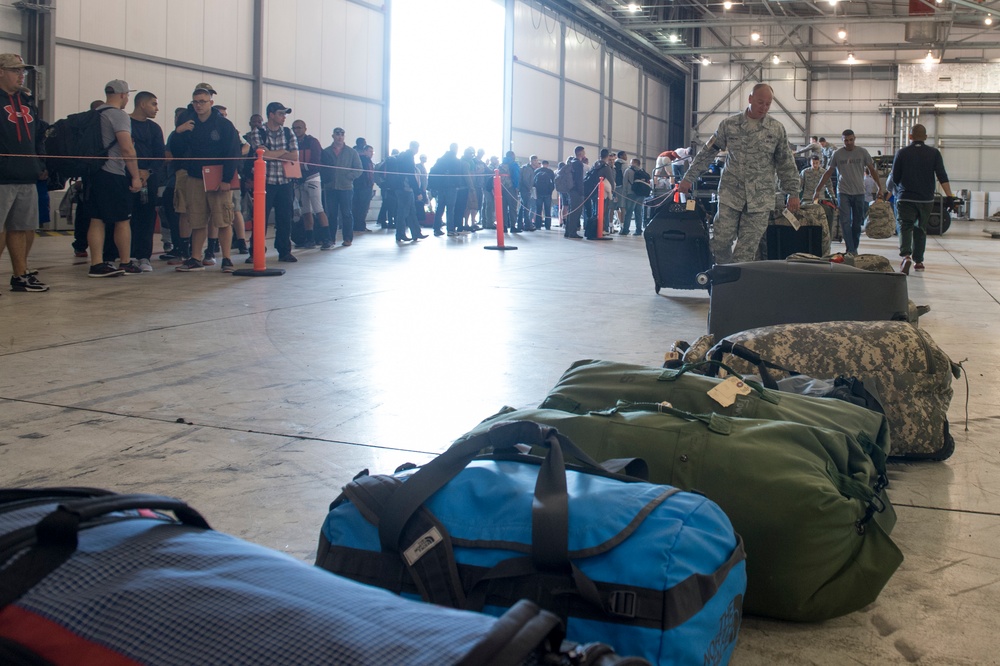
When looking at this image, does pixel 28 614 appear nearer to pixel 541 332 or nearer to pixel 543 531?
pixel 543 531

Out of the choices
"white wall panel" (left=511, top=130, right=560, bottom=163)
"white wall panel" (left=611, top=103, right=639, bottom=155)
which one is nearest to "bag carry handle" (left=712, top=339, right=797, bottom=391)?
"white wall panel" (left=511, top=130, right=560, bottom=163)

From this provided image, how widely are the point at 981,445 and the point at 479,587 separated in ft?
7.56

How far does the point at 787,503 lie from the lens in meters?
1.87

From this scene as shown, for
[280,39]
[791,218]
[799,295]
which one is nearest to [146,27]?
[280,39]

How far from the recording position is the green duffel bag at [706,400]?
2338 mm

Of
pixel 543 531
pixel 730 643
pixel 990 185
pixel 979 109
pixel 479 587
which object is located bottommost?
pixel 730 643

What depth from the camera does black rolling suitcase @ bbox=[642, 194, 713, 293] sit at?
7336 mm

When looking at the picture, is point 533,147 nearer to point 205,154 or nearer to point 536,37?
point 536,37

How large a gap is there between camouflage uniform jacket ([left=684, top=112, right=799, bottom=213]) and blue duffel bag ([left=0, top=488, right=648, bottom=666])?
5677mm

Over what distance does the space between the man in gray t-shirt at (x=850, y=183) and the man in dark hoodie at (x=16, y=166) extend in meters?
8.45

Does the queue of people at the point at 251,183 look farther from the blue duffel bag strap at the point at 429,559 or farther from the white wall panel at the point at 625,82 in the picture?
the white wall panel at the point at 625,82

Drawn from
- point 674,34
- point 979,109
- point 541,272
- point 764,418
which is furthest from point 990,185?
point 764,418

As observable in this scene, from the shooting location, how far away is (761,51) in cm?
3359

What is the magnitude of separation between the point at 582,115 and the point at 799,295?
86.9ft
